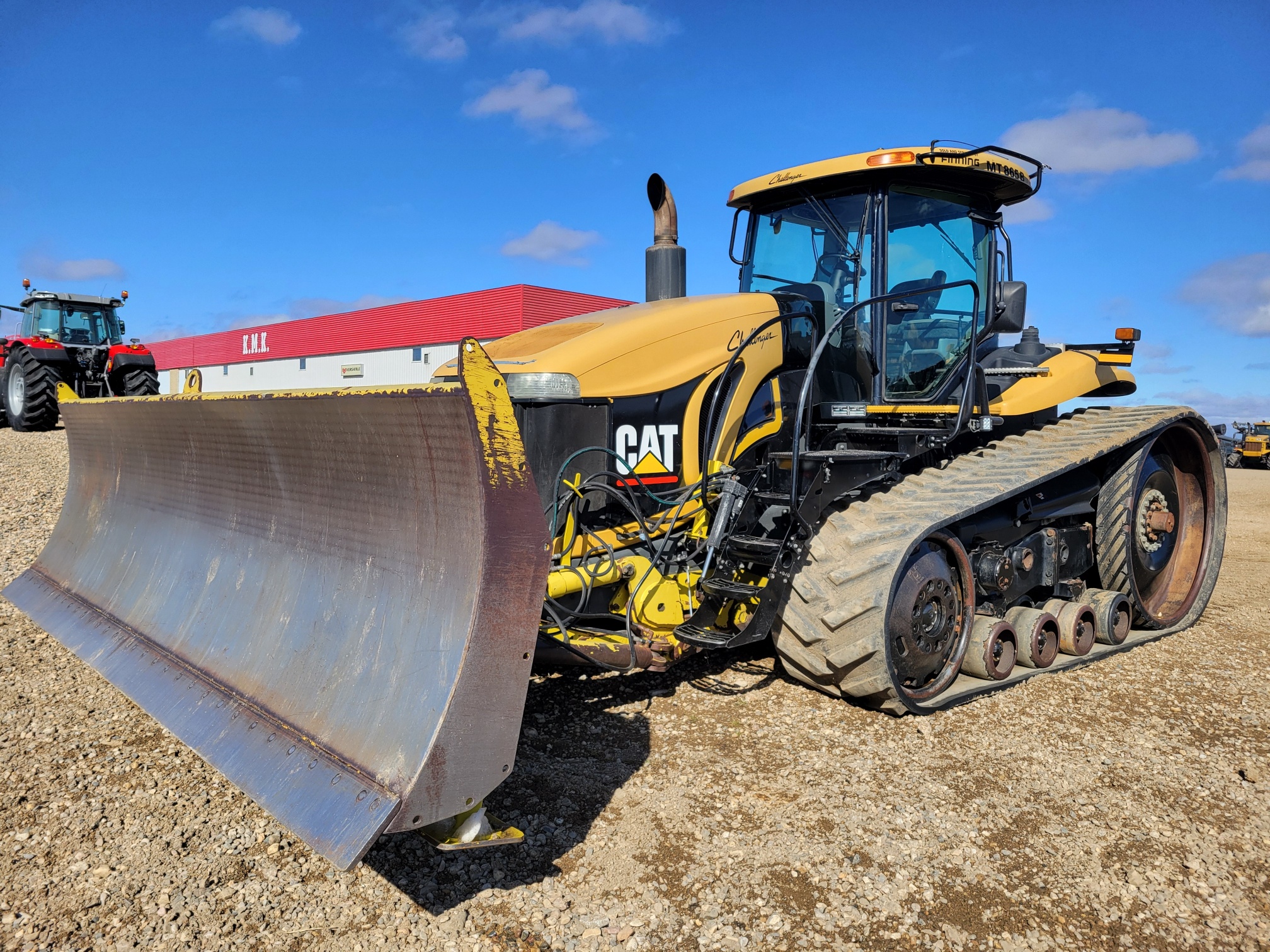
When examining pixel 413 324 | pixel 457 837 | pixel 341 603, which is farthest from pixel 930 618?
pixel 413 324

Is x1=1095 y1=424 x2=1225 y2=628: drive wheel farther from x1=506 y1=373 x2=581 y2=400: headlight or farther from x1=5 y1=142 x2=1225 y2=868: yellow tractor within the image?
x1=506 y1=373 x2=581 y2=400: headlight

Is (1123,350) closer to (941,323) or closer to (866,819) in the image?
(941,323)

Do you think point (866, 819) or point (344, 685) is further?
point (866, 819)

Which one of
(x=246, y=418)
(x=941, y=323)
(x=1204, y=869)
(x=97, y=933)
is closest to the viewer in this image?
(x=97, y=933)

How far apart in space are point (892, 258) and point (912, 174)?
0.45 m

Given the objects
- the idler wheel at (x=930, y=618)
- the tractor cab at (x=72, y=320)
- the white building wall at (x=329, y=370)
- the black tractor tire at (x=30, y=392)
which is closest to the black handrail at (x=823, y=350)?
the idler wheel at (x=930, y=618)

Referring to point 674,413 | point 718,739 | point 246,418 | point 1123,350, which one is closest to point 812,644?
point 718,739

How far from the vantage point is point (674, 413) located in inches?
173

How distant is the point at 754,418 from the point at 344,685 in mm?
2617

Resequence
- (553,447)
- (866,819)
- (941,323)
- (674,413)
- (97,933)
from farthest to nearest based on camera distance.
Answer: (941,323), (674,413), (553,447), (866,819), (97,933)

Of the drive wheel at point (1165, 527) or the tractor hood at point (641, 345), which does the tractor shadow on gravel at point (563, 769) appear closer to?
the tractor hood at point (641, 345)

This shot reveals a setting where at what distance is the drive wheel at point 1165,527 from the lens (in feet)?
19.5

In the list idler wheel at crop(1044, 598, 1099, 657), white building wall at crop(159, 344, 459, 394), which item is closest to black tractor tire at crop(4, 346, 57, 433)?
white building wall at crop(159, 344, 459, 394)

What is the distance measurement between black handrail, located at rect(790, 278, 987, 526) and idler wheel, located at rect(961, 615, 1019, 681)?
1024 mm
